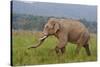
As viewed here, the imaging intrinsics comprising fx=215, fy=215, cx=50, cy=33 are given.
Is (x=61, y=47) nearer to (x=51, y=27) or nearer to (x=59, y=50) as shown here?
(x=59, y=50)

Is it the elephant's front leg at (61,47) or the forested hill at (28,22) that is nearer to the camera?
the forested hill at (28,22)

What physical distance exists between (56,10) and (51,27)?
21cm

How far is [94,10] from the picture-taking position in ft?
8.86

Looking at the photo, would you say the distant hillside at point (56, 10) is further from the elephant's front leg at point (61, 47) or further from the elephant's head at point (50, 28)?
the elephant's front leg at point (61, 47)

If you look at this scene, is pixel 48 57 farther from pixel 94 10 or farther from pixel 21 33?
pixel 94 10

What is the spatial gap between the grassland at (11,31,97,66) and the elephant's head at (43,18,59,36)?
0.06 meters

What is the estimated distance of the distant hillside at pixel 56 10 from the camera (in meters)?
2.37

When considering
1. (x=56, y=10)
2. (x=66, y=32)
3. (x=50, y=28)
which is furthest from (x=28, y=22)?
(x=66, y=32)

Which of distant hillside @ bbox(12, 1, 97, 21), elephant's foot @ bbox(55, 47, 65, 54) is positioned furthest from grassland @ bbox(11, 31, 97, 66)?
distant hillside @ bbox(12, 1, 97, 21)

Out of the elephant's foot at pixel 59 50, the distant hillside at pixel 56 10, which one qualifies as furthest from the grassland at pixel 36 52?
the distant hillside at pixel 56 10

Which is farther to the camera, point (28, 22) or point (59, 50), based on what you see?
point (59, 50)

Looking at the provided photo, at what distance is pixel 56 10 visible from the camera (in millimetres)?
2512

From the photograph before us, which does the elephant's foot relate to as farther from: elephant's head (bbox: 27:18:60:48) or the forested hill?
the forested hill
